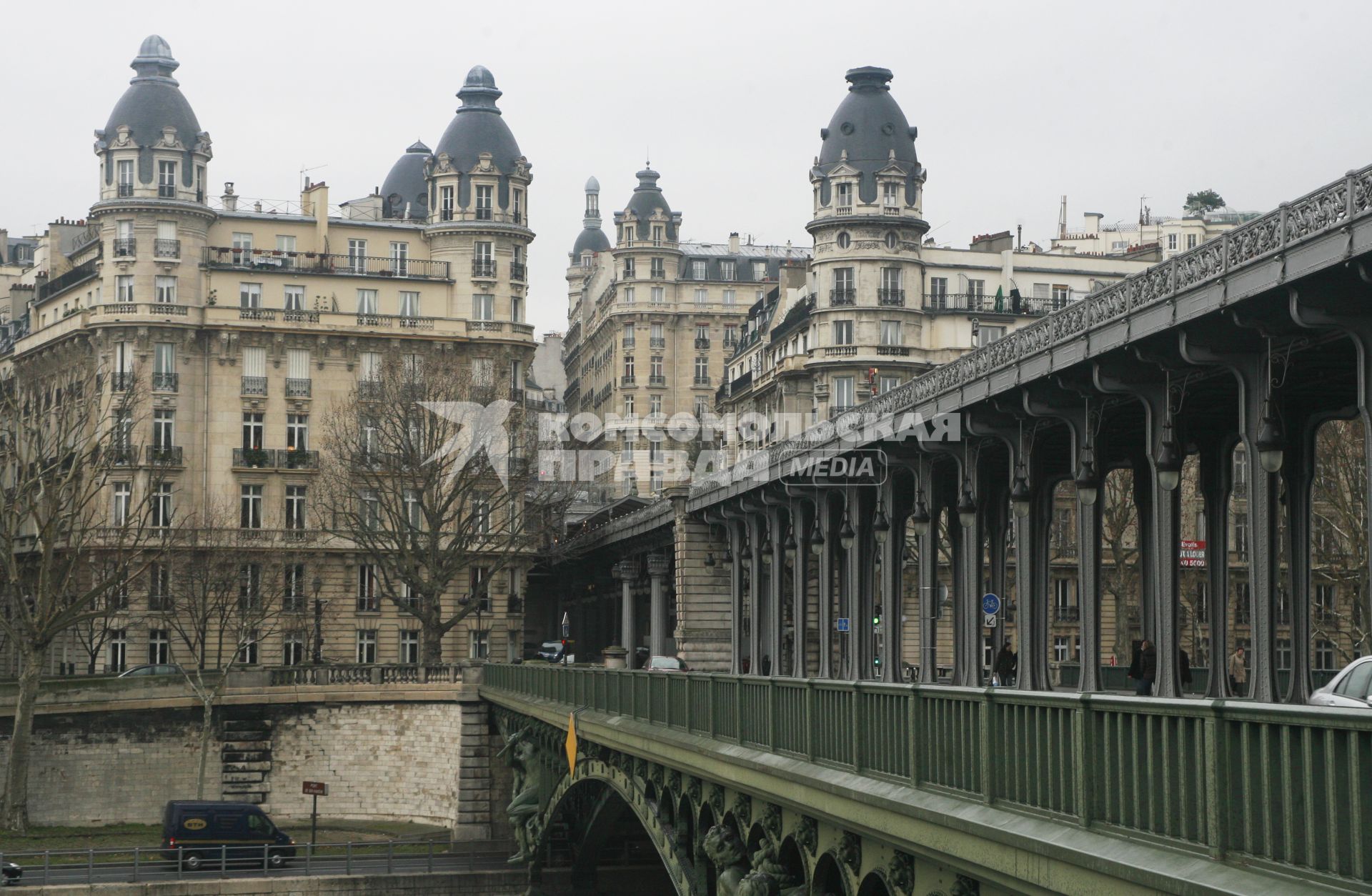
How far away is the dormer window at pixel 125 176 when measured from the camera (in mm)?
82312

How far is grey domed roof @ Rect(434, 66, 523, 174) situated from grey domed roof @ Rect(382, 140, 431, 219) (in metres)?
13.2

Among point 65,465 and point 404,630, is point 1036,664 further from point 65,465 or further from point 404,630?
point 404,630

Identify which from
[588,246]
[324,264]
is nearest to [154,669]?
[324,264]

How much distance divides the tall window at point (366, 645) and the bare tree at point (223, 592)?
3.74 meters

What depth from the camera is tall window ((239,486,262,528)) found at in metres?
82.4

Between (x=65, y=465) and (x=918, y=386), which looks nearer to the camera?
(x=918, y=386)

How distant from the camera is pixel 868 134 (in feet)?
277

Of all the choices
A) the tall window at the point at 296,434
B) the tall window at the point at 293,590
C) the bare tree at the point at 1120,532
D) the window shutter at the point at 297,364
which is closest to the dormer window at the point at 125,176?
the window shutter at the point at 297,364

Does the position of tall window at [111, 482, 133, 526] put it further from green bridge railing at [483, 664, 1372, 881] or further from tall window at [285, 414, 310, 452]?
green bridge railing at [483, 664, 1372, 881]

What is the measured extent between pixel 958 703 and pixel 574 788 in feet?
93.5

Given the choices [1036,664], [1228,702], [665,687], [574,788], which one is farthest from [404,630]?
[1228,702]

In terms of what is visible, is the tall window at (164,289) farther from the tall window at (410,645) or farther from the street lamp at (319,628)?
the tall window at (410,645)

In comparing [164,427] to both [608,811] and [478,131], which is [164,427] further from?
[608,811]

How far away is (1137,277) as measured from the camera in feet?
96.9
